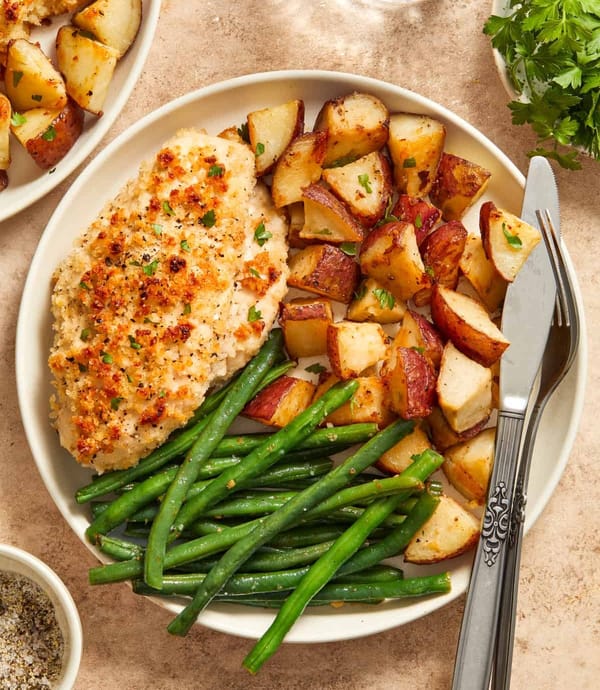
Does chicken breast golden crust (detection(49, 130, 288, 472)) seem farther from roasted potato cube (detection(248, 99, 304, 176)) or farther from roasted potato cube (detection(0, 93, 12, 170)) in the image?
roasted potato cube (detection(0, 93, 12, 170))

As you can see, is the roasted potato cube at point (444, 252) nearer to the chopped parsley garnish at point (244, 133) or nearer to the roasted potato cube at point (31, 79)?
the chopped parsley garnish at point (244, 133)

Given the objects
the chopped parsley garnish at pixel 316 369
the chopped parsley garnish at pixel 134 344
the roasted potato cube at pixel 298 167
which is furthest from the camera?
the chopped parsley garnish at pixel 316 369

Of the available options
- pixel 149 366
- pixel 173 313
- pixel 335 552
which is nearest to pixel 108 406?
pixel 149 366

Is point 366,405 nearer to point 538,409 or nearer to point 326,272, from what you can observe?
point 326,272

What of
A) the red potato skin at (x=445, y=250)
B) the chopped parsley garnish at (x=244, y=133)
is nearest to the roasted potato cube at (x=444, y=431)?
the red potato skin at (x=445, y=250)

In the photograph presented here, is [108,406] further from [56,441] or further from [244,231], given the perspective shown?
[244,231]

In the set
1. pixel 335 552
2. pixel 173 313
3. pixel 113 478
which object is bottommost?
pixel 335 552

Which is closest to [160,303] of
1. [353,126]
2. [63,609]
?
[353,126]
